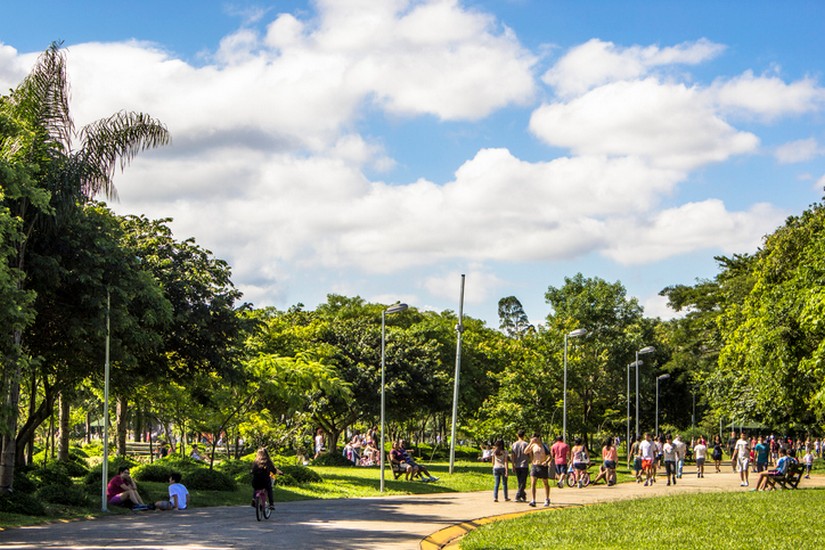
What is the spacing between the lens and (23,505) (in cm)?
2002

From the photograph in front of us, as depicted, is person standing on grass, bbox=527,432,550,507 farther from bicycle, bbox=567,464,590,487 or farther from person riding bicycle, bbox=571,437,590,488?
bicycle, bbox=567,464,590,487

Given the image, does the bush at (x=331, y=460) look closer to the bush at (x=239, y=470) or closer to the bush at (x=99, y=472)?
the bush at (x=239, y=470)

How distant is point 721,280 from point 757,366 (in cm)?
2744

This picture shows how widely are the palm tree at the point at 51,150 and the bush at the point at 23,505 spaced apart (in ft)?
4.07

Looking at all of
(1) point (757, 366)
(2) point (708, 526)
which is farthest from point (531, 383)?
(2) point (708, 526)

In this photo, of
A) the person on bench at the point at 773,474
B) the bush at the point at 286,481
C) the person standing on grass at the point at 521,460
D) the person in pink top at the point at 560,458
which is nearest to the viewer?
the person standing on grass at the point at 521,460

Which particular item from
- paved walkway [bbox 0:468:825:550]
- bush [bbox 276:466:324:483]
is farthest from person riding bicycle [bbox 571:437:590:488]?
bush [bbox 276:466:324:483]

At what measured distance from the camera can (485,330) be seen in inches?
3310

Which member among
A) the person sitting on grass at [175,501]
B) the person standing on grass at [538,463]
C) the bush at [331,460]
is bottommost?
the bush at [331,460]

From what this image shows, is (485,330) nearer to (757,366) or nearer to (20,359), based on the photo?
(757,366)

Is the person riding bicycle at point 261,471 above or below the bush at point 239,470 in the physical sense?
above

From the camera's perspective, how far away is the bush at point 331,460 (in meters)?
46.4

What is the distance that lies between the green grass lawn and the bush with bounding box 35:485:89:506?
8.88 meters

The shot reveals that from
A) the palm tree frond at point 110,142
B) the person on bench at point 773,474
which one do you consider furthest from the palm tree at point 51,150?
the person on bench at point 773,474
